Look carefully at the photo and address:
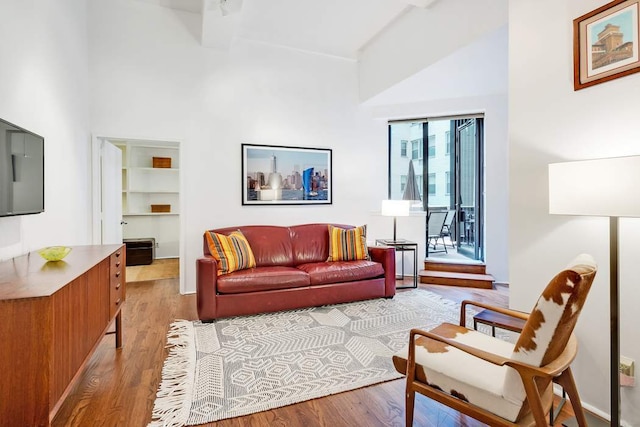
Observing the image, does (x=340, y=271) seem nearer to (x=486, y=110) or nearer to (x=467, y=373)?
(x=467, y=373)

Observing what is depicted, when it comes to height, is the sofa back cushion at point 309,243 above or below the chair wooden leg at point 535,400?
above

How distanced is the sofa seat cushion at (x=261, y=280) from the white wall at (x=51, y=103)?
1555 millimetres

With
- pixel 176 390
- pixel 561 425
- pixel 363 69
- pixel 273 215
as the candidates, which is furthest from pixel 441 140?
pixel 176 390

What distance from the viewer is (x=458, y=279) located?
4.75m

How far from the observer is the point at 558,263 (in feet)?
6.44

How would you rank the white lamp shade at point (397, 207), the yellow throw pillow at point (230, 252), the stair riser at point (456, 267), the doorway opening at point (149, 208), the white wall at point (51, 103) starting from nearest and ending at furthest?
1. the white wall at point (51, 103)
2. the yellow throw pillow at point (230, 252)
3. the white lamp shade at point (397, 207)
4. the stair riser at point (456, 267)
5. the doorway opening at point (149, 208)

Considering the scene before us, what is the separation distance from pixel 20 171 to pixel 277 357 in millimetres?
2165

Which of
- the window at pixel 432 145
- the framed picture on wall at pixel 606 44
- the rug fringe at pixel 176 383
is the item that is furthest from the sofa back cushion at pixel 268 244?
the framed picture on wall at pixel 606 44

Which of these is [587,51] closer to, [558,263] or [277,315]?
[558,263]

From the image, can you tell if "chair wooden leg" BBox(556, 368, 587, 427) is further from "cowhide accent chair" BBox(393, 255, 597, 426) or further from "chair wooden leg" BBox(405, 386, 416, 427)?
"chair wooden leg" BBox(405, 386, 416, 427)

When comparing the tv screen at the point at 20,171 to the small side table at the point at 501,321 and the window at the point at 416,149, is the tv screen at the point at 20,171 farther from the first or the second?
the window at the point at 416,149

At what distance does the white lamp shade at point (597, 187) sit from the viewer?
1.30 m

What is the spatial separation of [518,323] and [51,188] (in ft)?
12.4

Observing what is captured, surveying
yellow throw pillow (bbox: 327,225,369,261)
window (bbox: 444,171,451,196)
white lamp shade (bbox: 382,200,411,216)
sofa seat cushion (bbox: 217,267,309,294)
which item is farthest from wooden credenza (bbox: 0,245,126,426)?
window (bbox: 444,171,451,196)
